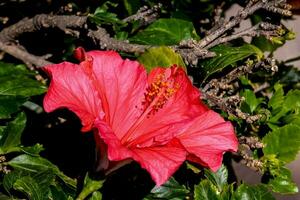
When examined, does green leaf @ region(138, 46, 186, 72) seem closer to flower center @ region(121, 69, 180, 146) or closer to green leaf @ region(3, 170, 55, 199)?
flower center @ region(121, 69, 180, 146)

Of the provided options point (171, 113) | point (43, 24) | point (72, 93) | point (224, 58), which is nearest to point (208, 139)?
point (171, 113)

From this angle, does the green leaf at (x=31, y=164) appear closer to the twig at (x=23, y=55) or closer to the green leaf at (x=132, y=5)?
the twig at (x=23, y=55)

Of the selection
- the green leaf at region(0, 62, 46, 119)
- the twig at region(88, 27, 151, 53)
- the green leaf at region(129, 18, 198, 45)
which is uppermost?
the green leaf at region(129, 18, 198, 45)

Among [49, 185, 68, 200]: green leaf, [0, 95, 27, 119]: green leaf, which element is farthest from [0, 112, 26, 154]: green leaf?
[49, 185, 68, 200]: green leaf

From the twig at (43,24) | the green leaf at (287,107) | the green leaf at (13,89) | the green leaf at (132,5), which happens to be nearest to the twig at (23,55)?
the twig at (43,24)

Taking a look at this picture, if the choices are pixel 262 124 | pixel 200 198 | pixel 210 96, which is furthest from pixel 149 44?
pixel 200 198

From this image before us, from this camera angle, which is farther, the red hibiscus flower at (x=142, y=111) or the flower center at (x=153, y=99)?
the flower center at (x=153, y=99)
